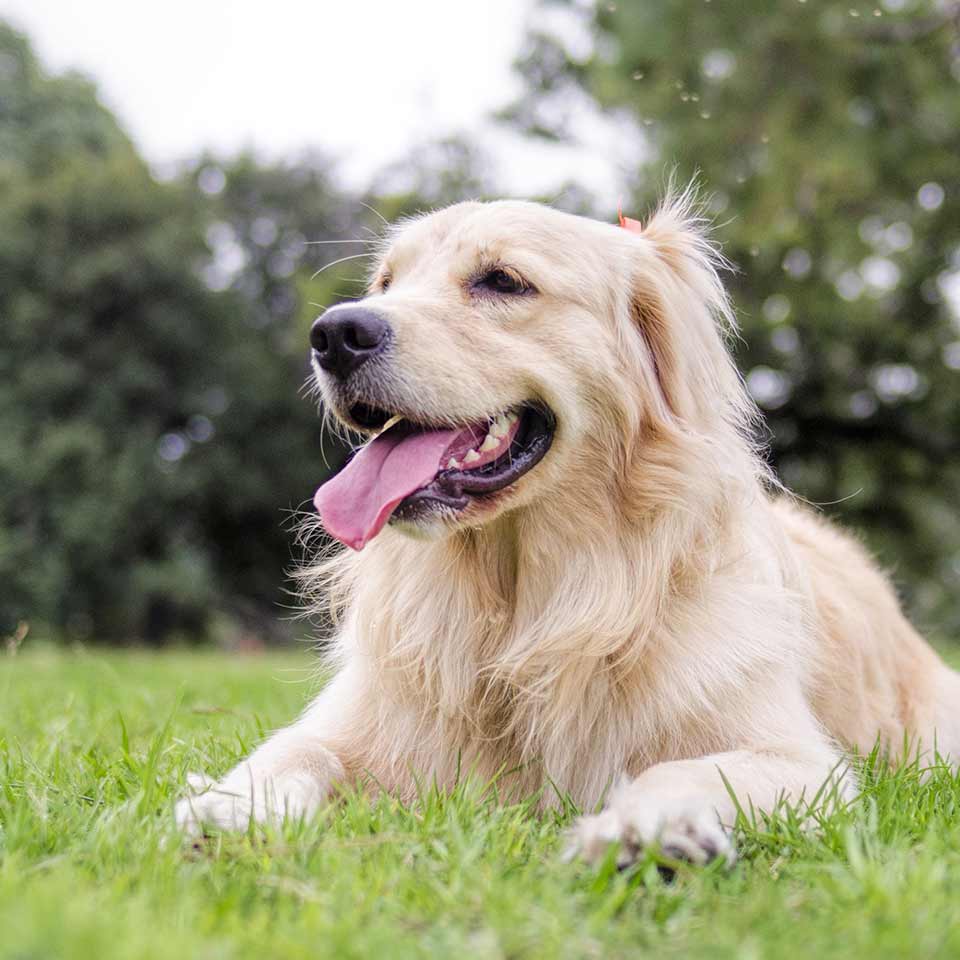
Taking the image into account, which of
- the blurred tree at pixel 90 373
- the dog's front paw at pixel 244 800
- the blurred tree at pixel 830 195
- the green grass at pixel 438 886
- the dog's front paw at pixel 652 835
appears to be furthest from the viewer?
the blurred tree at pixel 90 373

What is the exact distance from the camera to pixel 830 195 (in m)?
11.5

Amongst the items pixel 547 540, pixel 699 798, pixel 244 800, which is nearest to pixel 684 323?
pixel 547 540

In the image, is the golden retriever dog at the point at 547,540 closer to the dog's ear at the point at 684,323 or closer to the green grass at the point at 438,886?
the dog's ear at the point at 684,323

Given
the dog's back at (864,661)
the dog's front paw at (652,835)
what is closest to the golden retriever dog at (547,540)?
the dog's back at (864,661)

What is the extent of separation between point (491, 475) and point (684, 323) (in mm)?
813

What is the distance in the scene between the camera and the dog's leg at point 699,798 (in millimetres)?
2047

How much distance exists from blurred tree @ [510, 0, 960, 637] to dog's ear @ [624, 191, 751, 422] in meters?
0.60

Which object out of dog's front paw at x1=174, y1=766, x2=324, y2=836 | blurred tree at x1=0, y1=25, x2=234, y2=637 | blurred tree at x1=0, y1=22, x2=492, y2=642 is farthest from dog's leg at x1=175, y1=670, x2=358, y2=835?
blurred tree at x1=0, y1=25, x2=234, y2=637

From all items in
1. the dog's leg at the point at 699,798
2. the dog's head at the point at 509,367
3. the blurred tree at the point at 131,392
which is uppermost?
the dog's head at the point at 509,367

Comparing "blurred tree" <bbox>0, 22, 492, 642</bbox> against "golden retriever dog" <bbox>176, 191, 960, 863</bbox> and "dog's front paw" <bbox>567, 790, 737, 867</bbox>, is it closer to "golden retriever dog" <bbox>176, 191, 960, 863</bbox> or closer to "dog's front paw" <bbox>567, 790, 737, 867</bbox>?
"golden retriever dog" <bbox>176, 191, 960, 863</bbox>

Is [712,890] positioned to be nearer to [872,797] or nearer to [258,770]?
[872,797]

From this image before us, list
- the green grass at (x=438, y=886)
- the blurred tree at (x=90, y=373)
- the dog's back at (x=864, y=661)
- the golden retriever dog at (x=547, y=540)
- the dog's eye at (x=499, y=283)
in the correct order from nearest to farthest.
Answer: the green grass at (x=438, y=886), the golden retriever dog at (x=547, y=540), the dog's eye at (x=499, y=283), the dog's back at (x=864, y=661), the blurred tree at (x=90, y=373)

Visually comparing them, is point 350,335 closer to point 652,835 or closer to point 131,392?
point 652,835

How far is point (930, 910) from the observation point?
172 centimetres
